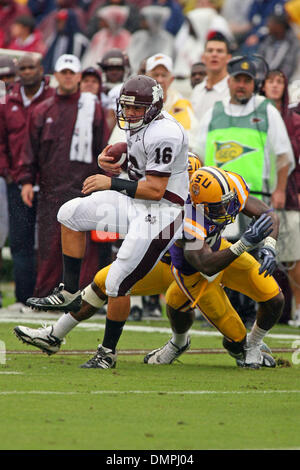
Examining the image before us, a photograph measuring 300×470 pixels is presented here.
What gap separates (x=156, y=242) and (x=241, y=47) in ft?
26.2

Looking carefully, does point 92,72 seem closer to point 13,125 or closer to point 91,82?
point 91,82

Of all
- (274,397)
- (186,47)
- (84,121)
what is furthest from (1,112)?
(274,397)

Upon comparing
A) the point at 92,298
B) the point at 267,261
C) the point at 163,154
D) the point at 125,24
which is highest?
the point at 125,24

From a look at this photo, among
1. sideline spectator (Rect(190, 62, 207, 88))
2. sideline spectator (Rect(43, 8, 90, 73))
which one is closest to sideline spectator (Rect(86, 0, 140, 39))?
sideline spectator (Rect(43, 8, 90, 73))

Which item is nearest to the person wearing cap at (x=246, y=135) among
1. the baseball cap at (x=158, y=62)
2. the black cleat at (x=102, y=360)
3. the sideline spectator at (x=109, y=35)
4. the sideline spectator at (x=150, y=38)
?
the baseball cap at (x=158, y=62)

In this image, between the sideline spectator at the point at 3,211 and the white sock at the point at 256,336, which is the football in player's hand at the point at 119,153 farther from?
the sideline spectator at the point at 3,211

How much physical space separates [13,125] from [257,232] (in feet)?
15.1

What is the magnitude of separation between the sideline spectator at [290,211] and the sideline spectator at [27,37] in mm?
5015

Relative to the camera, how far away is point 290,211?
1002 cm

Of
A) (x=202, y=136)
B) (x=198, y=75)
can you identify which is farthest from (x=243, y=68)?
(x=198, y=75)

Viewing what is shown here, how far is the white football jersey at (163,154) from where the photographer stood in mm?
6559

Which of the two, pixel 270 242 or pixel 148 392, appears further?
pixel 270 242

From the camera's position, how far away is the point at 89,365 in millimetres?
6660
